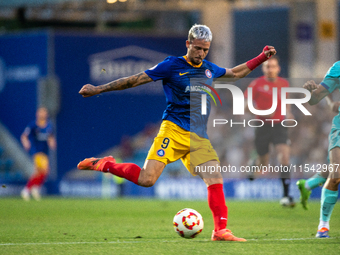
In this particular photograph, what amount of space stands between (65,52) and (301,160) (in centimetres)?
876

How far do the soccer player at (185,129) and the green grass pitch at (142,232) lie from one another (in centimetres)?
60

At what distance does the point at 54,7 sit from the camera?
21.1m

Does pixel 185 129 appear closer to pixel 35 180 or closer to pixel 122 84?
pixel 122 84

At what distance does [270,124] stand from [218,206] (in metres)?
4.79

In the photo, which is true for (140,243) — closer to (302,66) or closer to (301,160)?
(301,160)

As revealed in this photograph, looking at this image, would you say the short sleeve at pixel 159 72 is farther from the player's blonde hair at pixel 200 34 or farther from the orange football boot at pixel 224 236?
the orange football boot at pixel 224 236

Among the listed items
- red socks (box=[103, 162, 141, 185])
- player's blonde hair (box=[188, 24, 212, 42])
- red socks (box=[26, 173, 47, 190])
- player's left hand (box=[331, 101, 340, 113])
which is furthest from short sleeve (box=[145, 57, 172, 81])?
red socks (box=[26, 173, 47, 190])

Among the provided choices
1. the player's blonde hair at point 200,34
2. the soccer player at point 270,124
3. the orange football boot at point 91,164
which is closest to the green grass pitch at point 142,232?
the orange football boot at point 91,164

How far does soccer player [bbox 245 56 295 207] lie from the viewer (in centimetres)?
1036

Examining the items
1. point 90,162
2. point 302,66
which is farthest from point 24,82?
point 90,162

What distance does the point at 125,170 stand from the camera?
→ 6.21 m

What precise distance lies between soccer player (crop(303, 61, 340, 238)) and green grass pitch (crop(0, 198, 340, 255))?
0.92ft

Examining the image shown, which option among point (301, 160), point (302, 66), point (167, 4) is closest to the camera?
point (301, 160)

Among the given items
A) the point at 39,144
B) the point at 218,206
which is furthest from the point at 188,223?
the point at 39,144
